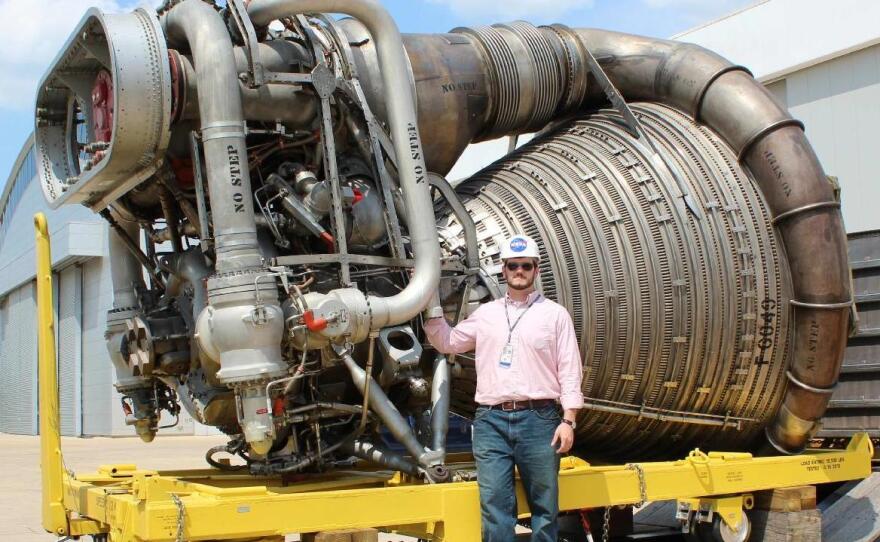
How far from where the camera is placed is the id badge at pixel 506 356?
197 inches

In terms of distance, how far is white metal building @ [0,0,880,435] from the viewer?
567 inches

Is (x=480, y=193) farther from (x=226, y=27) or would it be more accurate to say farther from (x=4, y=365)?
(x=4, y=365)

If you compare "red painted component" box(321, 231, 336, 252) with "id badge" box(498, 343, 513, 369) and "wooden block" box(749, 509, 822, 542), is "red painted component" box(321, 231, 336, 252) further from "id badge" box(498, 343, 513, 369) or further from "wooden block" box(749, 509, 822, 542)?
"wooden block" box(749, 509, 822, 542)

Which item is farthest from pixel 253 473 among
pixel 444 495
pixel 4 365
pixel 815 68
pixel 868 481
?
pixel 4 365

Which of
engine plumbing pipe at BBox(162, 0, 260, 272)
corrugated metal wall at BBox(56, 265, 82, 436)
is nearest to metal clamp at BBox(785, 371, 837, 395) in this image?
engine plumbing pipe at BBox(162, 0, 260, 272)

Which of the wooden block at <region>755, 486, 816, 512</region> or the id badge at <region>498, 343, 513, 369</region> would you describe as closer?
the id badge at <region>498, 343, 513, 369</region>

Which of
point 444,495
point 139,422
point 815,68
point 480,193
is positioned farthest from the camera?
point 815,68

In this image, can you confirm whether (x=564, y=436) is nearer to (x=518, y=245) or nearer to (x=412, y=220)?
(x=518, y=245)

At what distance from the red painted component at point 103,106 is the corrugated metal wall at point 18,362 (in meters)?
27.9

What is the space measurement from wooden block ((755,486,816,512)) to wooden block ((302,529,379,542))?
2.81m

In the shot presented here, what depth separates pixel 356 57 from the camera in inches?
228

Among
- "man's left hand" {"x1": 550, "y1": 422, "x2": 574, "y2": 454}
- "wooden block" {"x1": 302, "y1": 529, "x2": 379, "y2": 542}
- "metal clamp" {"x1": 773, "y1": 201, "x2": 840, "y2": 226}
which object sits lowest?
"wooden block" {"x1": 302, "y1": 529, "x2": 379, "y2": 542}

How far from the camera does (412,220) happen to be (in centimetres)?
532

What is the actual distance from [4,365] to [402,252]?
34.7 m
